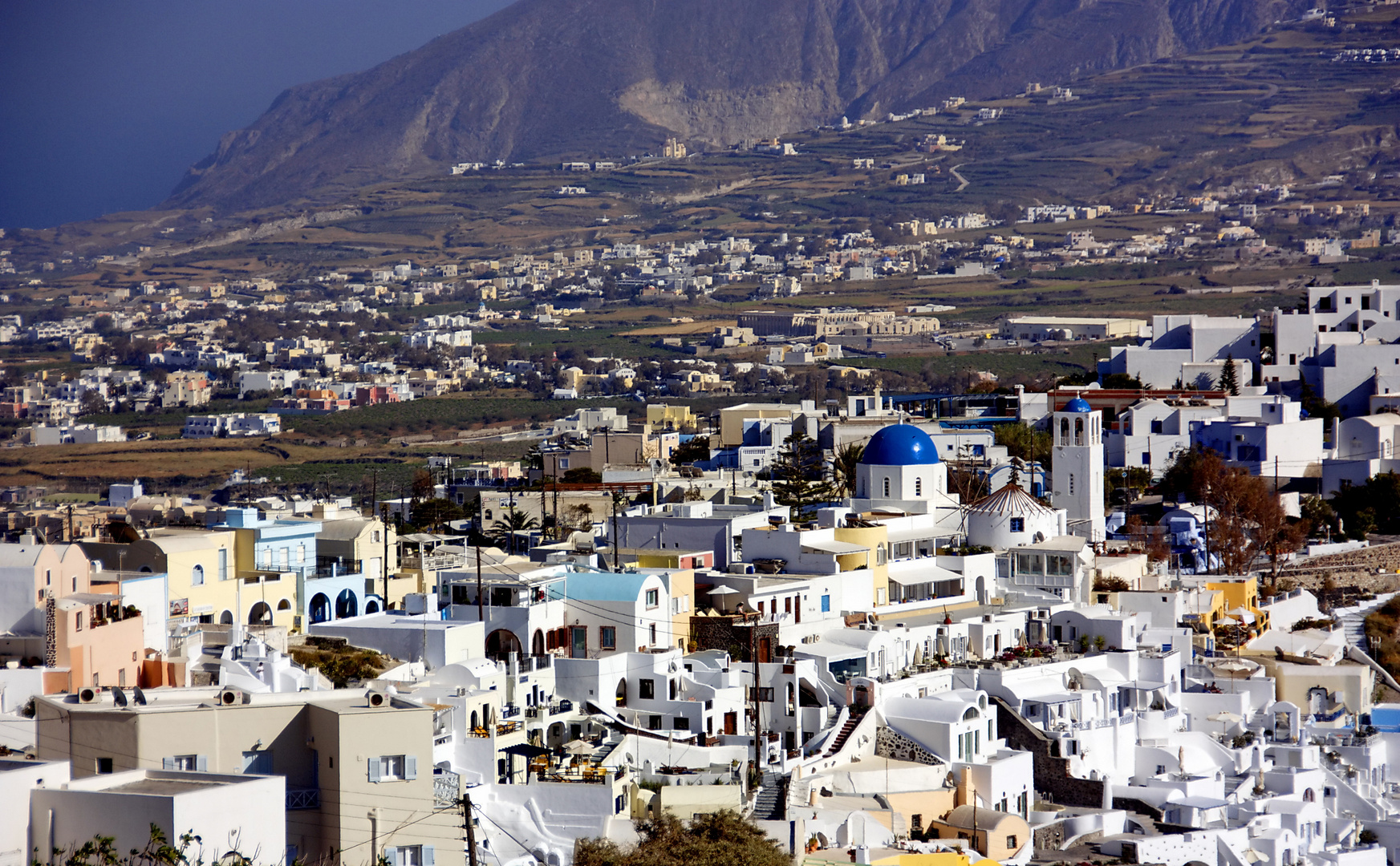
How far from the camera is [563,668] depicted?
85.9 ft

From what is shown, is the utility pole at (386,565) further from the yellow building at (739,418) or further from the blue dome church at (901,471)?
the yellow building at (739,418)

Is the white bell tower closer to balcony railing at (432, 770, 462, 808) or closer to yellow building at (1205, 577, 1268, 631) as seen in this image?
yellow building at (1205, 577, 1268, 631)

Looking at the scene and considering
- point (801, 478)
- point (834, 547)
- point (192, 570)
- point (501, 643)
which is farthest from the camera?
point (801, 478)

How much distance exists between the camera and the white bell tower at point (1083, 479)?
40.4m

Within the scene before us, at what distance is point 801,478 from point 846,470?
3.80 ft

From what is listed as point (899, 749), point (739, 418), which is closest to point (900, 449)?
point (899, 749)

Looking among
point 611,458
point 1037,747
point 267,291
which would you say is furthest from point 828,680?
point 267,291

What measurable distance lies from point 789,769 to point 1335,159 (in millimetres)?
172248

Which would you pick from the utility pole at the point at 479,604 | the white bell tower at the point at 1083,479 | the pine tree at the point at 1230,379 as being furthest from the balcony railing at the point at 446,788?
the pine tree at the point at 1230,379

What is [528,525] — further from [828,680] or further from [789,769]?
[789,769]

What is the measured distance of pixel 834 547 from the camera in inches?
1287

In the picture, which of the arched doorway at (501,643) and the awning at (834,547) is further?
the awning at (834,547)

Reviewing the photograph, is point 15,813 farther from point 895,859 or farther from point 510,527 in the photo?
point 510,527

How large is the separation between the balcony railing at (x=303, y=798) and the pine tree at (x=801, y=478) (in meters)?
22.0
